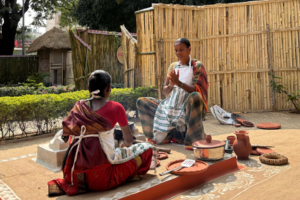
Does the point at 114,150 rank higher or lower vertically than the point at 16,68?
lower

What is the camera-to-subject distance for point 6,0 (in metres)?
18.0

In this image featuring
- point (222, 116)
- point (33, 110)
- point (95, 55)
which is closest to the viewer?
point (33, 110)

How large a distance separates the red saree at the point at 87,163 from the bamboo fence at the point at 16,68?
16740mm

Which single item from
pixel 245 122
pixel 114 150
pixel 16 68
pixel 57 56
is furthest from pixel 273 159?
pixel 16 68

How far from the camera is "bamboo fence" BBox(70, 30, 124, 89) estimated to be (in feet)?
33.2

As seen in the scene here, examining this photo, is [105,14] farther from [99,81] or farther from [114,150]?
[114,150]

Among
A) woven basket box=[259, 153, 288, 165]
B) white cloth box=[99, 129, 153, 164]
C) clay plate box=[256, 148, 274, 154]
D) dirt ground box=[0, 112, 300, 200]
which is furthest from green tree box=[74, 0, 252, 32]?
white cloth box=[99, 129, 153, 164]

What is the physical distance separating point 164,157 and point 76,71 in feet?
23.5

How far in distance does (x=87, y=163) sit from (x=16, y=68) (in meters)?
17.7

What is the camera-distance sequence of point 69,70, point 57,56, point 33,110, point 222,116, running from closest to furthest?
point 33,110, point 222,116, point 69,70, point 57,56

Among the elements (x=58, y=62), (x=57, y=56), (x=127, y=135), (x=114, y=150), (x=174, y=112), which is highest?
(x=57, y=56)

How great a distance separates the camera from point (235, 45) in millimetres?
8078

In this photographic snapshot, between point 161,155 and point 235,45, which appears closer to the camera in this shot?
point 161,155

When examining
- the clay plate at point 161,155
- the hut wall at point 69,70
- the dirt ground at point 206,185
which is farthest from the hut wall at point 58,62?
the clay plate at point 161,155
